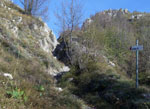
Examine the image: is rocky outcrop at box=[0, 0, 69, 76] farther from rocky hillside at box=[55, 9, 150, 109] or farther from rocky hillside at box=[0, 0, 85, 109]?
rocky hillside at box=[55, 9, 150, 109]

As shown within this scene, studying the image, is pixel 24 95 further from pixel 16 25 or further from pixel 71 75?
pixel 16 25

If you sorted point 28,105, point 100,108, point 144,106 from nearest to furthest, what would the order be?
point 28,105, point 144,106, point 100,108

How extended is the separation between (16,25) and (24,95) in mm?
9447

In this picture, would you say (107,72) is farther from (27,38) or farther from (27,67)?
(27,38)

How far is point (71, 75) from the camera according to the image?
8453 mm

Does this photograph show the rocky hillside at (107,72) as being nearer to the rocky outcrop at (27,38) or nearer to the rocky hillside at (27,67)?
the rocky hillside at (27,67)

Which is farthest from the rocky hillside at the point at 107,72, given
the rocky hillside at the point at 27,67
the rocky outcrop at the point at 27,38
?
the rocky outcrop at the point at 27,38

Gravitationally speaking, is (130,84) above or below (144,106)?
above

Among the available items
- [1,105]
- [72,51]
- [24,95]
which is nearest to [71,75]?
[72,51]

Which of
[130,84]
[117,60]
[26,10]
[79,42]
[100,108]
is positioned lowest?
[100,108]

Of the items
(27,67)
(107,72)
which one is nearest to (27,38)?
(27,67)

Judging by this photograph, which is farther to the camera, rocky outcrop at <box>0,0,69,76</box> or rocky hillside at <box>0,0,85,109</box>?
rocky outcrop at <box>0,0,69,76</box>

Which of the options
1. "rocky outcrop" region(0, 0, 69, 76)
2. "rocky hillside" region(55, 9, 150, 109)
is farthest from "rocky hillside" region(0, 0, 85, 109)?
"rocky hillside" region(55, 9, 150, 109)

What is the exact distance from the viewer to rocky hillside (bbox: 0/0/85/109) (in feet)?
11.2
